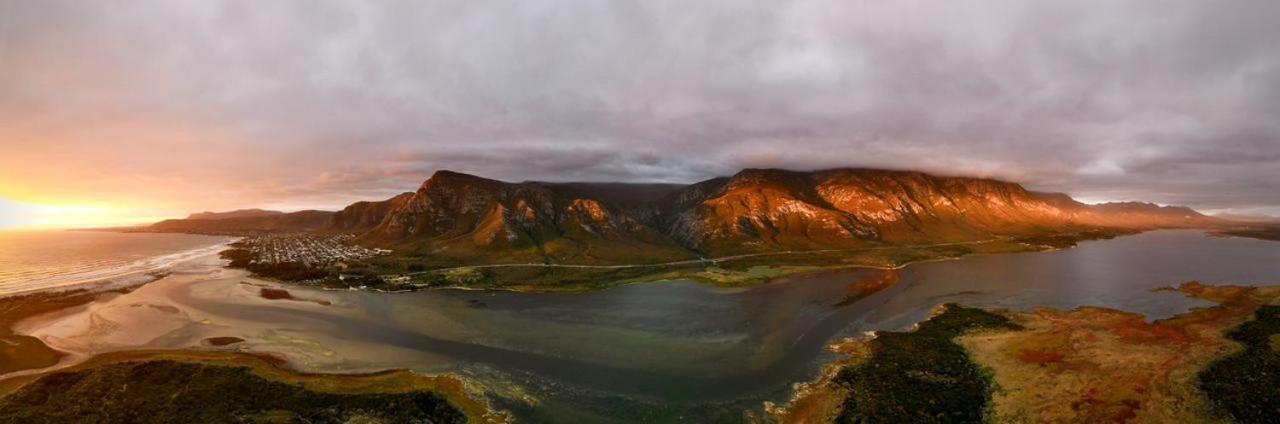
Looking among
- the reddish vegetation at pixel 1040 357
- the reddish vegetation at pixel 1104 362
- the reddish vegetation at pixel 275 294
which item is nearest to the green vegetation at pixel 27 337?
the reddish vegetation at pixel 275 294

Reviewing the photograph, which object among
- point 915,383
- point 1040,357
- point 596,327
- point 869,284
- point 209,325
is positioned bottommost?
point 596,327

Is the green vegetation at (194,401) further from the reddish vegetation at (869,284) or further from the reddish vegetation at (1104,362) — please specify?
the reddish vegetation at (869,284)

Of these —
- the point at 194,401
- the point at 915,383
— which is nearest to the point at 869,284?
the point at 915,383

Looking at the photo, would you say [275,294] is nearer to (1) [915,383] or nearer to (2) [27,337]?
(2) [27,337]

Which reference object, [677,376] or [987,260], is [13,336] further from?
[987,260]

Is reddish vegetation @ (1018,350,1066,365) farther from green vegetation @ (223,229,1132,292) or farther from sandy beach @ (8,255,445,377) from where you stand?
sandy beach @ (8,255,445,377)
